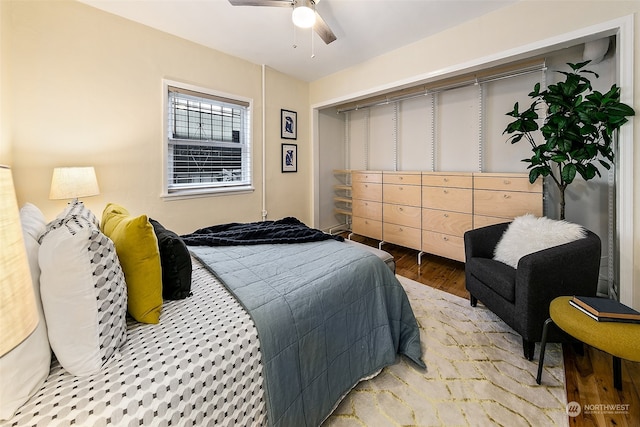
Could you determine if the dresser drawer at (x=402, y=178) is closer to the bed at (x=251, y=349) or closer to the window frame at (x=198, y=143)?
the window frame at (x=198, y=143)

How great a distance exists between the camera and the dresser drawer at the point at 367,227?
4108 millimetres

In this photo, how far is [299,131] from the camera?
4344mm

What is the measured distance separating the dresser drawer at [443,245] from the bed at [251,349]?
1.75 meters

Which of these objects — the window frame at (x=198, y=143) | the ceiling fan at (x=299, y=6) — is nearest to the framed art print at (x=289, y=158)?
the window frame at (x=198, y=143)

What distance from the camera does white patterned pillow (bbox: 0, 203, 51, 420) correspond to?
2.16 feet

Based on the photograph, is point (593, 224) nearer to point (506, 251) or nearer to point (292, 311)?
point (506, 251)

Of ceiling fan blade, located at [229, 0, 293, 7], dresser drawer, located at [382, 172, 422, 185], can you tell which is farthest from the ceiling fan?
dresser drawer, located at [382, 172, 422, 185]

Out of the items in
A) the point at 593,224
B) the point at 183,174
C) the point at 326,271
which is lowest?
the point at 326,271

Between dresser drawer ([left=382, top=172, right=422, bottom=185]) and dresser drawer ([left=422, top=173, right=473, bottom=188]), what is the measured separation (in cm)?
8

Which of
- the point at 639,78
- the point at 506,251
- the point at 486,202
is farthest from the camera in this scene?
the point at 486,202

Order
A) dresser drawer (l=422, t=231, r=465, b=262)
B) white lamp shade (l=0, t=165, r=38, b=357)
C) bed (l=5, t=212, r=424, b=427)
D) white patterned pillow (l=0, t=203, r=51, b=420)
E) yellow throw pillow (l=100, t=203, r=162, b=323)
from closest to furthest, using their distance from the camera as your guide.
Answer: white lamp shade (l=0, t=165, r=38, b=357) → white patterned pillow (l=0, t=203, r=51, b=420) → bed (l=5, t=212, r=424, b=427) → yellow throw pillow (l=100, t=203, r=162, b=323) → dresser drawer (l=422, t=231, r=465, b=262)

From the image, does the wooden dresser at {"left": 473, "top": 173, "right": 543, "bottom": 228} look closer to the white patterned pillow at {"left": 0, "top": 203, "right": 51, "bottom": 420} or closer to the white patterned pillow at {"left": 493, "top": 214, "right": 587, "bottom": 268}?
the white patterned pillow at {"left": 493, "top": 214, "right": 587, "bottom": 268}

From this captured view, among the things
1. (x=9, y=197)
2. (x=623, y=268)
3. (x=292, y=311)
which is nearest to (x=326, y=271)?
(x=292, y=311)

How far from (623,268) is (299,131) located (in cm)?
387
